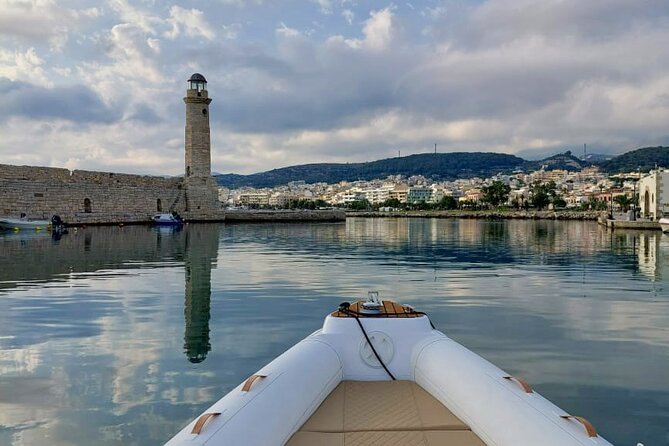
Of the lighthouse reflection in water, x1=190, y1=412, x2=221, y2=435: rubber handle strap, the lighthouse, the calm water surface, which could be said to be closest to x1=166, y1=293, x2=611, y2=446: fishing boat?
x1=190, y1=412, x2=221, y2=435: rubber handle strap

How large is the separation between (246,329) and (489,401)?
5641 millimetres

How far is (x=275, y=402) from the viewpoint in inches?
146

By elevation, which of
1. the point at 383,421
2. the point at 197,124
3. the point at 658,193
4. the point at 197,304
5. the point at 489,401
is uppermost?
the point at 197,124

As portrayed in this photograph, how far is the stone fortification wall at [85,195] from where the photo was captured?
135ft

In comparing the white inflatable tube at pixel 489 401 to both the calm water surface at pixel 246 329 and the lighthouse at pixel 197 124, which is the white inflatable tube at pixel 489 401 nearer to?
the calm water surface at pixel 246 329

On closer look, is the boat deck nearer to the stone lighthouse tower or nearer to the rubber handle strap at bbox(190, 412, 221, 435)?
the rubber handle strap at bbox(190, 412, 221, 435)

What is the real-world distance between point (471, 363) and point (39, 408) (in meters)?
4.09

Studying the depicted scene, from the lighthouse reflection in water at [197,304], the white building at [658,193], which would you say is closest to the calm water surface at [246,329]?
the lighthouse reflection in water at [197,304]

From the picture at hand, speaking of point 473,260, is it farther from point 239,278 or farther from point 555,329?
point 555,329

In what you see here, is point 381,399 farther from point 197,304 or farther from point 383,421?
point 197,304

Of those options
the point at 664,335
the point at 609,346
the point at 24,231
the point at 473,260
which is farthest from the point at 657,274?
the point at 24,231

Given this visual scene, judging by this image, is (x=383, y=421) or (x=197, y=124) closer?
(x=383, y=421)

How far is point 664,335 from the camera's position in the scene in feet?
28.1

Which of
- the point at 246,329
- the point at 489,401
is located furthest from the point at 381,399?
the point at 246,329
